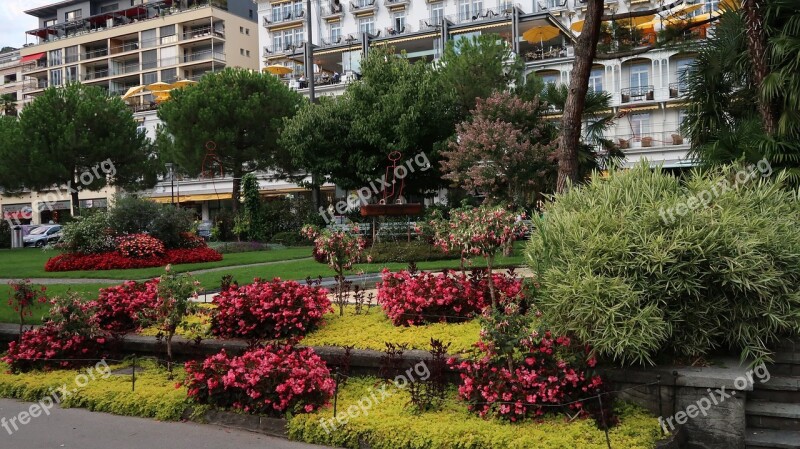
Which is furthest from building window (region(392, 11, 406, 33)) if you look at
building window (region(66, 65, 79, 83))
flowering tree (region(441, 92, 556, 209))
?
building window (region(66, 65, 79, 83))

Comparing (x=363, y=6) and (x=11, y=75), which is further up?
(x=11, y=75)

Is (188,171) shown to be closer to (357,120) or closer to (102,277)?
(357,120)

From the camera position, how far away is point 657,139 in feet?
127

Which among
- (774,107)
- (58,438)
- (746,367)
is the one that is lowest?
(58,438)

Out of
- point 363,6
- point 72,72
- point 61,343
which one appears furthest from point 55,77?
point 61,343

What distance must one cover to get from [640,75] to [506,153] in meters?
21.1

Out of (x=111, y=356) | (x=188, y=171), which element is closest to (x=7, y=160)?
(x=188, y=171)

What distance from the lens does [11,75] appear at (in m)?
80.4

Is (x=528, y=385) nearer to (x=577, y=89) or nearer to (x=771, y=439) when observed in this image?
(x=771, y=439)

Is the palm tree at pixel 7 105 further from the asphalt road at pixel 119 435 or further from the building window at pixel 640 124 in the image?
the asphalt road at pixel 119 435

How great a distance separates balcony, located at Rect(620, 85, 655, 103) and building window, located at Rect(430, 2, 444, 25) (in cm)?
1543

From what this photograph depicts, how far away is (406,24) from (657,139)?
69.8ft

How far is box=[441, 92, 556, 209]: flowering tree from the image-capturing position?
2288cm

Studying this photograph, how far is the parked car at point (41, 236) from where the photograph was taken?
3981 cm
